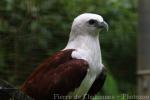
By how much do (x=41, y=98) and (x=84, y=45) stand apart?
1.83ft

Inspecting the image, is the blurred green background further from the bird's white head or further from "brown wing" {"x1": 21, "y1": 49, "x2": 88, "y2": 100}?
"brown wing" {"x1": 21, "y1": 49, "x2": 88, "y2": 100}

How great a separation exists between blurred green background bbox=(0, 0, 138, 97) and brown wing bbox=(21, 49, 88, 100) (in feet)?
6.37

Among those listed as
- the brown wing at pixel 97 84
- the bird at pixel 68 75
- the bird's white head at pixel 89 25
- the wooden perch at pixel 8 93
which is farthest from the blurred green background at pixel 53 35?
the wooden perch at pixel 8 93

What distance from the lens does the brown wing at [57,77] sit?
20.5 ft

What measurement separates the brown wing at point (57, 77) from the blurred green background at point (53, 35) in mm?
1943

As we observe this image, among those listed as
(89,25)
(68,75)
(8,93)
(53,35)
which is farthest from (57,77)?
(53,35)

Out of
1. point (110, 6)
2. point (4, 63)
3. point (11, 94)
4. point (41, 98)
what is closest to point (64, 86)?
point (41, 98)

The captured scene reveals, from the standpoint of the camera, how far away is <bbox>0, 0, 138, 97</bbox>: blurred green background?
8453 mm

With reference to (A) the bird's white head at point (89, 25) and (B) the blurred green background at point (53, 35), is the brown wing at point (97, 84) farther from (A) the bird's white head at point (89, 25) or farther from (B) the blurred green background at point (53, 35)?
(B) the blurred green background at point (53, 35)

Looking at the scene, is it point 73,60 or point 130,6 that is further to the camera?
point 130,6

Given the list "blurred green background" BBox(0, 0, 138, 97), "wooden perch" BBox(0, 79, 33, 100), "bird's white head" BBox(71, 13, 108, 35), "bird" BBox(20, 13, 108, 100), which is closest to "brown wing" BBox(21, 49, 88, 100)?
"bird" BBox(20, 13, 108, 100)

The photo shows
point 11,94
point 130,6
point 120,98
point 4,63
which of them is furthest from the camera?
point 130,6

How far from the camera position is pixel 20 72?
8.52 metres

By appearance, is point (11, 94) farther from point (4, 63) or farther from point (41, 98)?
point (4, 63)
